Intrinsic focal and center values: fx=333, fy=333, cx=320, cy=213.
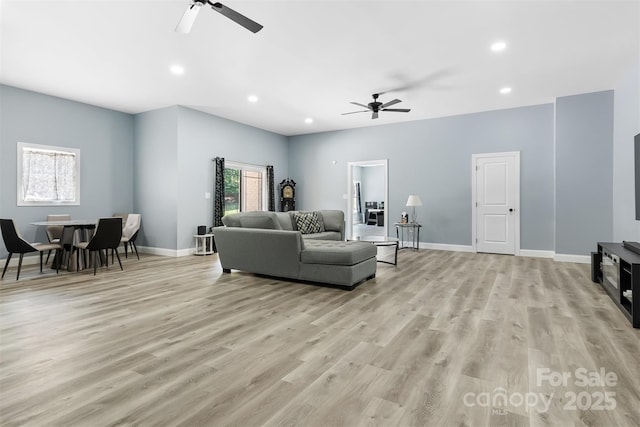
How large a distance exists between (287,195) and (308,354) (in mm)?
7186

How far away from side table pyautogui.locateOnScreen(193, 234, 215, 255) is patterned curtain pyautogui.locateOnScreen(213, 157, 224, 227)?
0.43m

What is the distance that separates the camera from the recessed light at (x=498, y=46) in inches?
158

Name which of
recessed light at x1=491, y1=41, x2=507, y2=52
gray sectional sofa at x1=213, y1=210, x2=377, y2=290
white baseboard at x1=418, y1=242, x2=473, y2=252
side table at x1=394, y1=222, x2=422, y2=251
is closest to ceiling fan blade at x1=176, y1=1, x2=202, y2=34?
gray sectional sofa at x1=213, y1=210, x2=377, y2=290

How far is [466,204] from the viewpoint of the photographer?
7234 mm

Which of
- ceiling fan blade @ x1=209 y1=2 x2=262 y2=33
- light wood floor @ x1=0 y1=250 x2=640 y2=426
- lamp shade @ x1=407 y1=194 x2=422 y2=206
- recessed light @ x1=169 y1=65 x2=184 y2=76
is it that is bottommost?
light wood floor @ x1=0 y1=250 x2=640 y2=426

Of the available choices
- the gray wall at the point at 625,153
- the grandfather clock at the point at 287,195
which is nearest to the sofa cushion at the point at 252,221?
the grandfather clock at the point at 287,195

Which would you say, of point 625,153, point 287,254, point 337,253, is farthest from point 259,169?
point 625,153

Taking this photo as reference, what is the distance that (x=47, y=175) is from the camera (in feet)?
19.5

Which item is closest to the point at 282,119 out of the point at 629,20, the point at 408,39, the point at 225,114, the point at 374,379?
the point at 225,114

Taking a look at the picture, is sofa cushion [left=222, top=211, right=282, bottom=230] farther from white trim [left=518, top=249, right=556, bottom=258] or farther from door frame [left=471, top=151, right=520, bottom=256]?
white trim [left=518, top=249, right=556, bottom=258]

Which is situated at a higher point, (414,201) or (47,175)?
(47,175)

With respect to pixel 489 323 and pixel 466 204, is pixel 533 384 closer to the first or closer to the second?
pixel 489 323

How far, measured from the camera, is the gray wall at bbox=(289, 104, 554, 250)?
21.5 feet

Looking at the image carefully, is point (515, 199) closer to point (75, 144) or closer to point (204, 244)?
point (204, 244)
